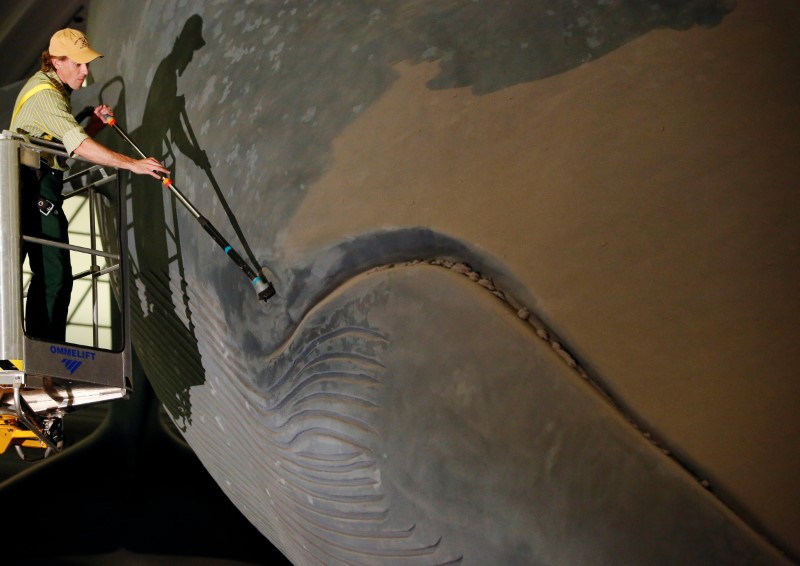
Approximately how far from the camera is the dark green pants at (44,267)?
8.42 feet

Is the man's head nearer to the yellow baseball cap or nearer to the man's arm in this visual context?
the yellow baseball cap

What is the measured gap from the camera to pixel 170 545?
4883 mm

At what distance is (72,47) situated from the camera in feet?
8.45

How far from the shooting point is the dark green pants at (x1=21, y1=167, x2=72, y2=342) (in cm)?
257

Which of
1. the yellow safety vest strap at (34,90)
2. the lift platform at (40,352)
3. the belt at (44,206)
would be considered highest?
the yellow safety vest strap at (34,90)

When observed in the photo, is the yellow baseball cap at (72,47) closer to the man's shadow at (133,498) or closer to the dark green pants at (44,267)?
the dark green pants at (44,267)

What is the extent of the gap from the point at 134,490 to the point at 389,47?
3.69 m

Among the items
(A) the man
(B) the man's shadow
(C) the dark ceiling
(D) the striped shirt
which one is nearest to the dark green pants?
(A) the man

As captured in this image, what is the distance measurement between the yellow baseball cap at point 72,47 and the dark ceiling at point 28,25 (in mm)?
2862

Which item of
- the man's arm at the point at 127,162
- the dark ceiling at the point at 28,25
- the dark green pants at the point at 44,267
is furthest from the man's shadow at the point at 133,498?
the man's arm at the point at 127,162

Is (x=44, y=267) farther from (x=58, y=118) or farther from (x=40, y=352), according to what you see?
(x=58, y=118)

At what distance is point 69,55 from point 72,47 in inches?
0.9

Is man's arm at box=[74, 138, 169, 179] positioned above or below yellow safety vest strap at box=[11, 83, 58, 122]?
below

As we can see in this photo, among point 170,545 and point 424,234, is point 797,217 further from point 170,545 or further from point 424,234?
point 170,545
